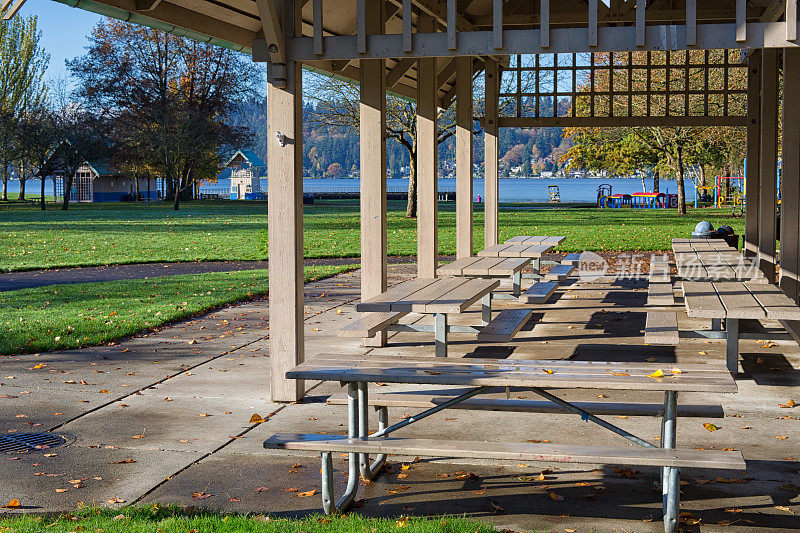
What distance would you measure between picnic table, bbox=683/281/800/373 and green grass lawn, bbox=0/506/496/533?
12.1ft

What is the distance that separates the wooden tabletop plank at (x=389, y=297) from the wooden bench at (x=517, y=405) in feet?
5.88

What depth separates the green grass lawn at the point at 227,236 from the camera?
65.3 feet

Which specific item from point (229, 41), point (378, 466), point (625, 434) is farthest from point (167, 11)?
point (625, 434)

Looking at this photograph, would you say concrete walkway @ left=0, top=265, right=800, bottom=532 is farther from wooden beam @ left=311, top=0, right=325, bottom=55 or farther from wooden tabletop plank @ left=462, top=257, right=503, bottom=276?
wooden beam @ left=311, top=0, right=325, bottom=55

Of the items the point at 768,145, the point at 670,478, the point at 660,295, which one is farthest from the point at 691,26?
the point at 768,145

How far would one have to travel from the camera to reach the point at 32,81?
6044 centimetres

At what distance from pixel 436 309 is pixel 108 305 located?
21.4 ft

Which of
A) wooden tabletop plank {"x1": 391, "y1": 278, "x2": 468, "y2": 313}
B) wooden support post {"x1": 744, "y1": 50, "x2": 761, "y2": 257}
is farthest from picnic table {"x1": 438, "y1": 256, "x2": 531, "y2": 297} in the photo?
wooden support post {"x1": 744, "y1": 50, "x2": 761, "y2": 257}

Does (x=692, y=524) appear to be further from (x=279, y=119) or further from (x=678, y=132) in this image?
(x=678, y=132)

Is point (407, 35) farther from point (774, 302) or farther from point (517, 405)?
point (774, 302)

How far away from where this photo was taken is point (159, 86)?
5800cm

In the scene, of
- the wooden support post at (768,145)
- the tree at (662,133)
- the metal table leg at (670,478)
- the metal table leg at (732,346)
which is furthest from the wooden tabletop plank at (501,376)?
the tree at (662,133)

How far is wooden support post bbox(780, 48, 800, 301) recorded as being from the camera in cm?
962

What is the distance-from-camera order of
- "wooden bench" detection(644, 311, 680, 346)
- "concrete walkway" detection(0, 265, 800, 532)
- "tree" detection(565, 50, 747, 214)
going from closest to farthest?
"concrete walkway" detection(0, 265, 800, 532) → "wooden bench" detection(644, 311, 680, 346) → "tree" detection(565, 50, 747, 214)
